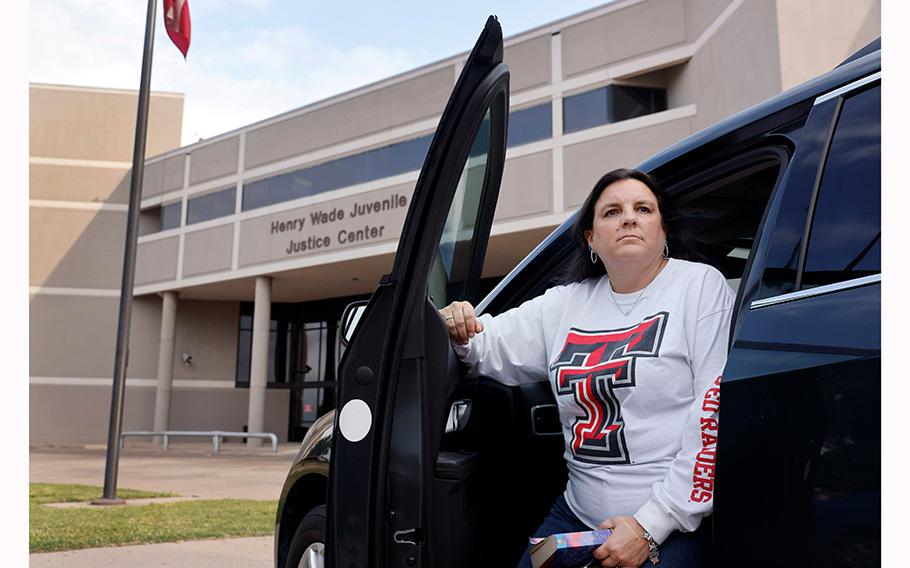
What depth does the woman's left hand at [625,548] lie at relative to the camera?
1912 mm

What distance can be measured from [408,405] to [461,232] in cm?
83

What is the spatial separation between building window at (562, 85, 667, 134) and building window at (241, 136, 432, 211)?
4509 millimetres

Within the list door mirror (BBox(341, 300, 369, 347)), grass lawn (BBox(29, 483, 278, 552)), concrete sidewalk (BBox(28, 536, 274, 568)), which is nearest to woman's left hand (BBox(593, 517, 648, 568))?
door mirror (BBox(341, 300, 369, 347))

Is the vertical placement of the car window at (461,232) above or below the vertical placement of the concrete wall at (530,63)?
below

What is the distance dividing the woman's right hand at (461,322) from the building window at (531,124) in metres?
18.7

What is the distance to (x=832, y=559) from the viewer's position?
143 centimetres

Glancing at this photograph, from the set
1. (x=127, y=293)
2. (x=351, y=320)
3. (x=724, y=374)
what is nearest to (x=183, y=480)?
(x=127, y=293)

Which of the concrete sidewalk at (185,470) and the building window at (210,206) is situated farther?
the building window at (210,206)

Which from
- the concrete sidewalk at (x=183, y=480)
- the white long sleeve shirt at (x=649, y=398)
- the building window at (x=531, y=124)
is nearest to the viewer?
the white long sleeve shirt at (x=649, y=398)

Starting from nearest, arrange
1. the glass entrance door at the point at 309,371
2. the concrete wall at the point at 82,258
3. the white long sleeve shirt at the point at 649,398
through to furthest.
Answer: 1. the white long sleeve shirt at the point at 649,398
2. the concrete wall at the point at 82,258
3. the glass entrance door at the point at 309,371

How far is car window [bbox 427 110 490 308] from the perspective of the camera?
2.61 meters

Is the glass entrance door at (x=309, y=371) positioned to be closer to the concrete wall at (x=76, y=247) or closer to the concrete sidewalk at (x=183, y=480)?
the concrete sidewalk at (x=183, y=480)

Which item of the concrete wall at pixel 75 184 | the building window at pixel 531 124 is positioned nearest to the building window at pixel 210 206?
the concrete wall at pixel 75 184

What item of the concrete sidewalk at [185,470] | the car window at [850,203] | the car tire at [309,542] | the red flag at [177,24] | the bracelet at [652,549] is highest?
the red flag at [177,24]
